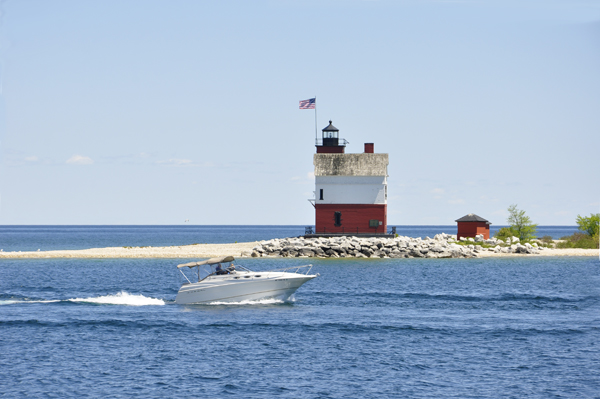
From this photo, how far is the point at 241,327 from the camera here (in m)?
28.0

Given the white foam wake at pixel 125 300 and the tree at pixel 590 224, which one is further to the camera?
the tree at pixel 590 224

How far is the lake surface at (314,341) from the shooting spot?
1980 centimetres

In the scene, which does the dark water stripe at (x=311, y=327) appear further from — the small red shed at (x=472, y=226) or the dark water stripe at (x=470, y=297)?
the small red shed at (x=472, y=226)

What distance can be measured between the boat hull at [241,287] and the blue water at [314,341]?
0.69m

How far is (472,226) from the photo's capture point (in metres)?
71.1

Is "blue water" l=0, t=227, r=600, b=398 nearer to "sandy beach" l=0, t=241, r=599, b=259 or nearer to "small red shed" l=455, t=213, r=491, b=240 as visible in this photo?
"sandy beach" l=0, t=241, r=599, b=259

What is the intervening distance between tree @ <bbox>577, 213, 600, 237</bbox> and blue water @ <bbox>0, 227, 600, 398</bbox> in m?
30.1

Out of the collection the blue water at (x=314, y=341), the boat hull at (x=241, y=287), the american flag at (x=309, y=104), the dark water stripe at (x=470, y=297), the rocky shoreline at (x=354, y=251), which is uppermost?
the american flag at (x=309, y=104)

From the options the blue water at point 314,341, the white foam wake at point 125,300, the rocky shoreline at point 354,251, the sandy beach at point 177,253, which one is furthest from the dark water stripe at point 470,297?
the sandy beach at point 177,253

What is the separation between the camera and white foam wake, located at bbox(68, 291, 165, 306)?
34.9m

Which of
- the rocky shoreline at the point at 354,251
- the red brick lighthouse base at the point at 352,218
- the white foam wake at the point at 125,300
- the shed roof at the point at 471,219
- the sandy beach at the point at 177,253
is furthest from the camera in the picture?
the shed roof at the point at 471,219

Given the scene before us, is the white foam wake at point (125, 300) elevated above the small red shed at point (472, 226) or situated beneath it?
situated beneath

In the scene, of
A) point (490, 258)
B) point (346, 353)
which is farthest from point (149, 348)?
point (490, 258)

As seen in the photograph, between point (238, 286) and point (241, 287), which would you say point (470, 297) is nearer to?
point (241, 287)
